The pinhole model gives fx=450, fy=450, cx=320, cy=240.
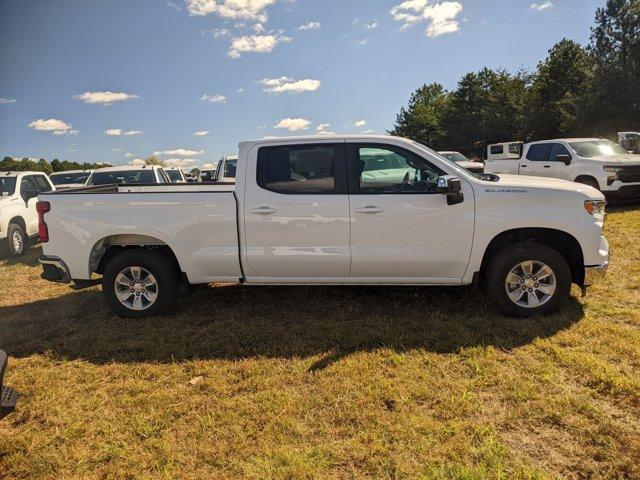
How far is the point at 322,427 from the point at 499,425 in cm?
113

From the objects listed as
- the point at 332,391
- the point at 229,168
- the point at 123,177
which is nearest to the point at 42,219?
the point at 332,391

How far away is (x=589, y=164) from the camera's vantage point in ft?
34.3

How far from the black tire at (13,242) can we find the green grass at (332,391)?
4.44 metres

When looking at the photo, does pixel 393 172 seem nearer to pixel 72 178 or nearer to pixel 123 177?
pixel 123 177

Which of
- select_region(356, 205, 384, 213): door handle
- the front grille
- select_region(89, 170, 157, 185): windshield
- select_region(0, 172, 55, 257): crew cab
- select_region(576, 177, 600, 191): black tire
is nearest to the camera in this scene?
select_region(356, 205, 384, 213): door handle

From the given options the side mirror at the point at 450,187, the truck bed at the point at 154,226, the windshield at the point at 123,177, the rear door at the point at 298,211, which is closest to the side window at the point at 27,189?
the windshield at the point at 123,177

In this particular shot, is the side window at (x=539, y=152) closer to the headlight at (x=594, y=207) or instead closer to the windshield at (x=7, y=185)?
the headlight at (x=594, y=207)

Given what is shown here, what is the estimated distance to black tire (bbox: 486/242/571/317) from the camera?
433 centimetres

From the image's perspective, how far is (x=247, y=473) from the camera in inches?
100

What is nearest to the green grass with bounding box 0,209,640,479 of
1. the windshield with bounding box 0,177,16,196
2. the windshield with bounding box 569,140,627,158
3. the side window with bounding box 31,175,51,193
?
the windshield with bounding box 0,177,16,196

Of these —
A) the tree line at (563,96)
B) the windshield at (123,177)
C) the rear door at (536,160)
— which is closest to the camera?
the windshield at (123,177)

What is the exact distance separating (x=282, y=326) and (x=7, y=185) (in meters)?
7.93

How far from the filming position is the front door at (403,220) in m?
4.36

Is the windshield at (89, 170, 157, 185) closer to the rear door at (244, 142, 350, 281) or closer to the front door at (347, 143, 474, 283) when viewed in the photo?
the rear door at (244, 142, 350, 281)
